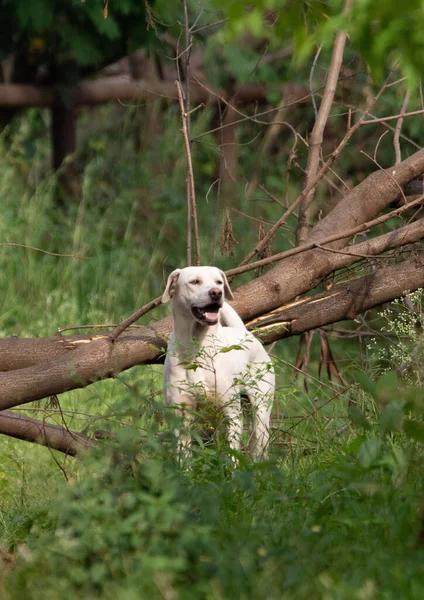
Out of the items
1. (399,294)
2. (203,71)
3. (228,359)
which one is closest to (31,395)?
(228,359)

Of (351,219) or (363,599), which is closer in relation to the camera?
(363,599)

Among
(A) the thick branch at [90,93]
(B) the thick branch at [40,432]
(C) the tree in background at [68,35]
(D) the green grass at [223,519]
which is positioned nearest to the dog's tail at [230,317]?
(D) the green grass at [223,519]

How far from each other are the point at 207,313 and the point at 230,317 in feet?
0.93

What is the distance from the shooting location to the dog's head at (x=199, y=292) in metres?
4.88

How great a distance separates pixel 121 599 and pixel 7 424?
2.58m

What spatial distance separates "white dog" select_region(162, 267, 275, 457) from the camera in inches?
188

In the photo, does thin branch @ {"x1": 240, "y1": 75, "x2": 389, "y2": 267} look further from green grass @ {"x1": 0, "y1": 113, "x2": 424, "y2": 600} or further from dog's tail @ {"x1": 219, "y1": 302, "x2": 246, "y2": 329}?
green grass @ {"x1": 0, "y1": 113, "x2": 424, "y2": 600}

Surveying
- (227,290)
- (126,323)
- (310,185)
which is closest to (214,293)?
(227,290)

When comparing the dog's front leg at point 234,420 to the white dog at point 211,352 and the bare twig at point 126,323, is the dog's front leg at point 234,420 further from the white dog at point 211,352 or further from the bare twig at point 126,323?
the bare twig at point 126,323

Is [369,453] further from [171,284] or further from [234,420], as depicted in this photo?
[171,284]

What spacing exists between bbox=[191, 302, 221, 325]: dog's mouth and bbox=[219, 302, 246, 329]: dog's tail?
0.22 meters

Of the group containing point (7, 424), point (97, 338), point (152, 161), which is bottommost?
point (7, 424)

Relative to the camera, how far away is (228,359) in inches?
195

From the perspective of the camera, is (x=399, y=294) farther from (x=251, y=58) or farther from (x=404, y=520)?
(x=251, y=58)
